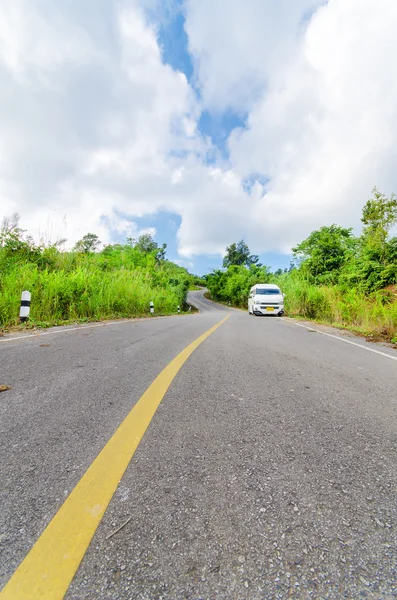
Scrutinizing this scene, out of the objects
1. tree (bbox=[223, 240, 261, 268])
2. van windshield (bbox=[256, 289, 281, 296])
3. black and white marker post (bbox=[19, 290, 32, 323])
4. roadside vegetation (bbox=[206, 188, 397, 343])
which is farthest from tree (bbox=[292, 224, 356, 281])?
tree (bbox=[223, 240, 261, 268])

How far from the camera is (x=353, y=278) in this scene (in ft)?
43.8

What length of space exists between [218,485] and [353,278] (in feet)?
47.2

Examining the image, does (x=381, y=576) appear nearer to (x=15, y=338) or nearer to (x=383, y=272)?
(x=15, y=338)

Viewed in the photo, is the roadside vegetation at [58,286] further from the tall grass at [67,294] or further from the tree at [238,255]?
the tree at [238,255]

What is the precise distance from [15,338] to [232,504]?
463cm

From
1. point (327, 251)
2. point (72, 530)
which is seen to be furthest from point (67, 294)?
point (327, 251)

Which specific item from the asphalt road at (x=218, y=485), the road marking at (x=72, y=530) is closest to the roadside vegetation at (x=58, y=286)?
the asphalt road at (x=218, y=485)

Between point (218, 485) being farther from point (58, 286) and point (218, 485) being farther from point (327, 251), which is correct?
point (327, 251)

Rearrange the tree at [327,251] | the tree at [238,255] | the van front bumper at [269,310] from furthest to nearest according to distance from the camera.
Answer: the tree at [238,255] → the tree at [327,251] → the van front bumper at [269,310]

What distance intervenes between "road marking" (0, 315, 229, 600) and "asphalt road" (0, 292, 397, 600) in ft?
0.11

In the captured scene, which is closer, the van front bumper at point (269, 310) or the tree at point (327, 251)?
the van front bumper at point (269, 310)

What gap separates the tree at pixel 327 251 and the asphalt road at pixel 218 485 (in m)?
19.6

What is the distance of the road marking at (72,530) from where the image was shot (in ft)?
2.23

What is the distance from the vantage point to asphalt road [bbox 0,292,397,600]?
74cm
